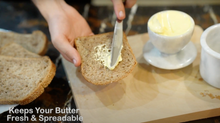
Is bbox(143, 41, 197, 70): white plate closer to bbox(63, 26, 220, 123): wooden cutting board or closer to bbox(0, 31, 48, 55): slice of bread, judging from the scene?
bbox(63, 26, 220, 123): wooden cutting board

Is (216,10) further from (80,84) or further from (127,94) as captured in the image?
(80,84)

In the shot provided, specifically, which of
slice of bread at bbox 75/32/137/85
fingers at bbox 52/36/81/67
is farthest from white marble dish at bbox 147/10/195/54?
fingers at bbox 52/36/81/67

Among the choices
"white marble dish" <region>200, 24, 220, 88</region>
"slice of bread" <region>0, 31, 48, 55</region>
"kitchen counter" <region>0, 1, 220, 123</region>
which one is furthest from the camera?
"kitchen counter" <region>0, 1, 220, 123</region>

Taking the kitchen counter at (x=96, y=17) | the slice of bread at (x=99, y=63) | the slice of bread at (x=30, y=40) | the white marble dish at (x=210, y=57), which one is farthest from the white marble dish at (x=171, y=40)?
the slice of bread at (x=30, y=40)

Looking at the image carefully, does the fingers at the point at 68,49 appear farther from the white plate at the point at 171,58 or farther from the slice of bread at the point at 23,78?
the white plate at the point at 171,58

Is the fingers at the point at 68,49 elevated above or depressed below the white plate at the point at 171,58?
above
